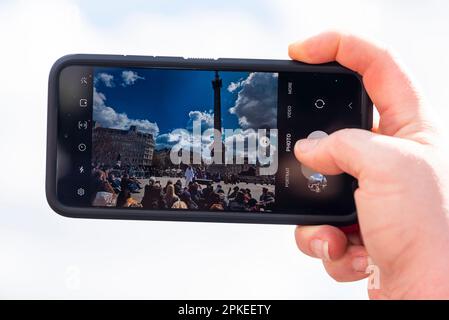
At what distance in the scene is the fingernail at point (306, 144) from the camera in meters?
2.50

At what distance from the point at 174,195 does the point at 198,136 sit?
255mm

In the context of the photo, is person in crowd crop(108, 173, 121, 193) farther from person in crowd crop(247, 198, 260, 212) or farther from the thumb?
the thumb

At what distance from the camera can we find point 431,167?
2.25 metres

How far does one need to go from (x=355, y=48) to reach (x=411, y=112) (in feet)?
1.06

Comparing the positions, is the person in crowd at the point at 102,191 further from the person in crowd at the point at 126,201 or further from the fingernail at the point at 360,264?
the fingernail at the point at 360,264

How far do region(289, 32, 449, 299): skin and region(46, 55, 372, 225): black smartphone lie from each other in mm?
79

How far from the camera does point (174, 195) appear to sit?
103 inches

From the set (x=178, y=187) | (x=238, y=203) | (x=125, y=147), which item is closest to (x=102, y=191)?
(x=125, y=147)

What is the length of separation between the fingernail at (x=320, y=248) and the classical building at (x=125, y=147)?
0.72 meters

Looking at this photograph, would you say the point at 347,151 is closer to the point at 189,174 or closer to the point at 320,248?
the point at 320,248

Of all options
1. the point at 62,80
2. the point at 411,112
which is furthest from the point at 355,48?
the point at 62,80

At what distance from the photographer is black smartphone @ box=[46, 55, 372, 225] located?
2580 millimetres

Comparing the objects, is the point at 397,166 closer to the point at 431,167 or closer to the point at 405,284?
the point at 431,167

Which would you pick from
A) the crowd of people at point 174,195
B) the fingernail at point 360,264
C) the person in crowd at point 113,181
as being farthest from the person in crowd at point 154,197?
the fingernail at point 360,264
